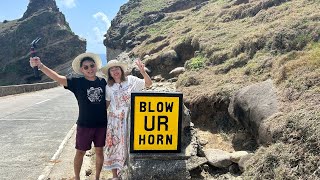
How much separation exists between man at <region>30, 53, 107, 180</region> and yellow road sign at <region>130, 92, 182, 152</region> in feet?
3.31

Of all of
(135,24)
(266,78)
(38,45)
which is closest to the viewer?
(266,78)

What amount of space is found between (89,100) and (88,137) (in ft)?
1.87

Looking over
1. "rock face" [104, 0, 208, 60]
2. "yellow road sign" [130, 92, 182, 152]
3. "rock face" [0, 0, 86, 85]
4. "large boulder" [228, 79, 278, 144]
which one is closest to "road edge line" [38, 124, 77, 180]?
"yellow road sign" [130, 92, 182, 152]

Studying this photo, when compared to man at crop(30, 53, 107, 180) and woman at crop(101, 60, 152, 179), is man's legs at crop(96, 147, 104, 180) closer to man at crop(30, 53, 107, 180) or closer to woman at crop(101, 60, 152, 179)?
man at crop(30, 53, 107, 180)

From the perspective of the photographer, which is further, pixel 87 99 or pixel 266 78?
pixel 266 78

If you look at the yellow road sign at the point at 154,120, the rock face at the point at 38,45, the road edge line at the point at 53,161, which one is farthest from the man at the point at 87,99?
the rock face at the point at 38,45

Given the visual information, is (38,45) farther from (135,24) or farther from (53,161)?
(53,161)

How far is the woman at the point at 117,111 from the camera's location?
18.6ft

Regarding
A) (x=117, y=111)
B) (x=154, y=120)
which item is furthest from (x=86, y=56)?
(x=154, y=120)

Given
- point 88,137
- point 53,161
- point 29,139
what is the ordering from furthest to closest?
1. point 29,139
2. point 53,161
3. point 88,137

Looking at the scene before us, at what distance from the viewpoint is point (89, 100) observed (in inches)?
222

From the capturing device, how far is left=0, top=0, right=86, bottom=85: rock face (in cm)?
8988

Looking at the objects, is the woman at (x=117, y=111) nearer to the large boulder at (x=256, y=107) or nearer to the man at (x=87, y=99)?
the man at (x=87, y=99)

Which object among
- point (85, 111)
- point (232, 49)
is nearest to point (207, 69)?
point (232, 49)
